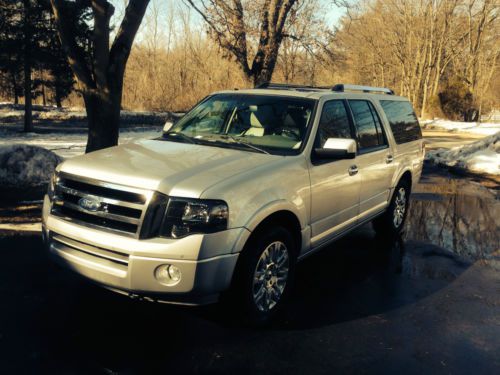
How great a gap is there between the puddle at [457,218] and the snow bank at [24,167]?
6.65 meters

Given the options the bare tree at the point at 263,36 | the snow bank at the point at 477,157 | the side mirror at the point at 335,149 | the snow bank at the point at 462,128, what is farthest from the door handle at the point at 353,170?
the snow bank at the point at 462,128

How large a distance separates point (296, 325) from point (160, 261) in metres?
1.38

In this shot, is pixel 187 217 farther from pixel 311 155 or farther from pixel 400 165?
pixel 400 165

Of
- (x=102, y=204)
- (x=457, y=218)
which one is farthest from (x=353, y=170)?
(x=457, y=218)

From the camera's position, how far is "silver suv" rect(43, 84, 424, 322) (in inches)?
128

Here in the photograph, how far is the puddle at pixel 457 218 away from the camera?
633 cm

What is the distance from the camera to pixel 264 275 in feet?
12.4

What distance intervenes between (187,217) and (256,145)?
1.35 metres

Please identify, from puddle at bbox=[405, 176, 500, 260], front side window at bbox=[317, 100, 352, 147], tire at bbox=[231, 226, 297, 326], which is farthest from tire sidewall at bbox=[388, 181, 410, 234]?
tire at bbox=[231, 226, 297, 326]

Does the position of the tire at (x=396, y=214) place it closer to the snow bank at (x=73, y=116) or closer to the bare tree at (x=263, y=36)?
the bare tree at (x=263, y=36)

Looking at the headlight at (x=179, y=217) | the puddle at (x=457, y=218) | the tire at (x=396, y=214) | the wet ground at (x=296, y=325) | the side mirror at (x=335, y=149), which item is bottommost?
the wet ground at (x=296, y=325)

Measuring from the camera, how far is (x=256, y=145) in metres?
4.34

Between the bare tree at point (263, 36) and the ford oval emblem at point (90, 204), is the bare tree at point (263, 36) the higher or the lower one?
the higher one

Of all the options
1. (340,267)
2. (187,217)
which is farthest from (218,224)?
(340,267)
